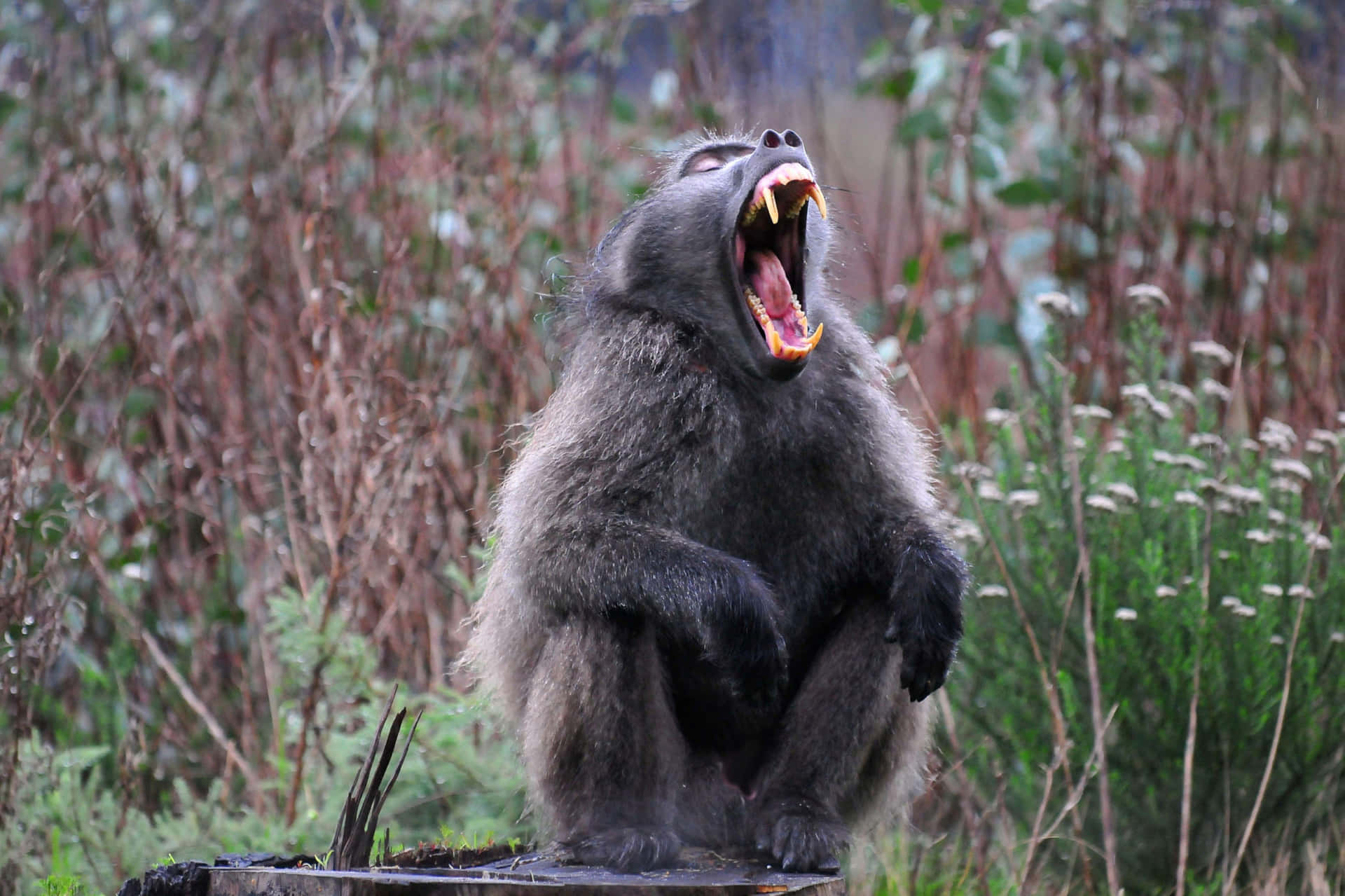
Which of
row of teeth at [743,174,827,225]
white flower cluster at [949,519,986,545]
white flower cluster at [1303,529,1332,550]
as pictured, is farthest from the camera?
white flower cluster at [949,519,986,545]

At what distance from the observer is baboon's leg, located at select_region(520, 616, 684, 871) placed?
239cm

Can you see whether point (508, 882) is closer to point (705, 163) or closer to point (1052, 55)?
point (705, 163)

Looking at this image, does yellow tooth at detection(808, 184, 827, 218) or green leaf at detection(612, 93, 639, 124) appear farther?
green leaf at detection(612, 93, 639, 124)

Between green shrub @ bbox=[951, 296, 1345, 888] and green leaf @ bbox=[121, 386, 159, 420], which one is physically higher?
green leaf @ bbox=[121, 386, 159, 420]

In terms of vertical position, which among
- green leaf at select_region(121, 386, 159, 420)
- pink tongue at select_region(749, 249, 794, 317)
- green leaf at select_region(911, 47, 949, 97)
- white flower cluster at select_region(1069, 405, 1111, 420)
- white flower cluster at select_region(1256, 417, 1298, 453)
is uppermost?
green leaf at select_region(911, 47, 949, 97)

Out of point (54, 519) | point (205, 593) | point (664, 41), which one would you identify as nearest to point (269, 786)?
point (54, 519)

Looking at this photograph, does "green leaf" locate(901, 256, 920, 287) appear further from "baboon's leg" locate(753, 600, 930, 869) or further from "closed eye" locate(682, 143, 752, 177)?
"baboon's leg" locate(753, 600, 930, 869)

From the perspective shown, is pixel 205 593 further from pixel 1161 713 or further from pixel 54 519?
pixel 1161 713

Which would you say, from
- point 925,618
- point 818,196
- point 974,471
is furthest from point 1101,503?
point 818,196

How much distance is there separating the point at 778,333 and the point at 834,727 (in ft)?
2.36

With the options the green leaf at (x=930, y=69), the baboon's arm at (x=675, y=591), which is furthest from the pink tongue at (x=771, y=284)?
the green leaf at (x=930, y=69)

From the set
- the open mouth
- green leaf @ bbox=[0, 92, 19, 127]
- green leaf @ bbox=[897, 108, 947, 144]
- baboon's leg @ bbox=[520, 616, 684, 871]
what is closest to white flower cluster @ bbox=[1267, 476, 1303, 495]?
green leaf @ bbox=[897, 108, 947, 144]

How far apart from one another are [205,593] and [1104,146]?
385 cm

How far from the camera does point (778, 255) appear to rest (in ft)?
8.70
